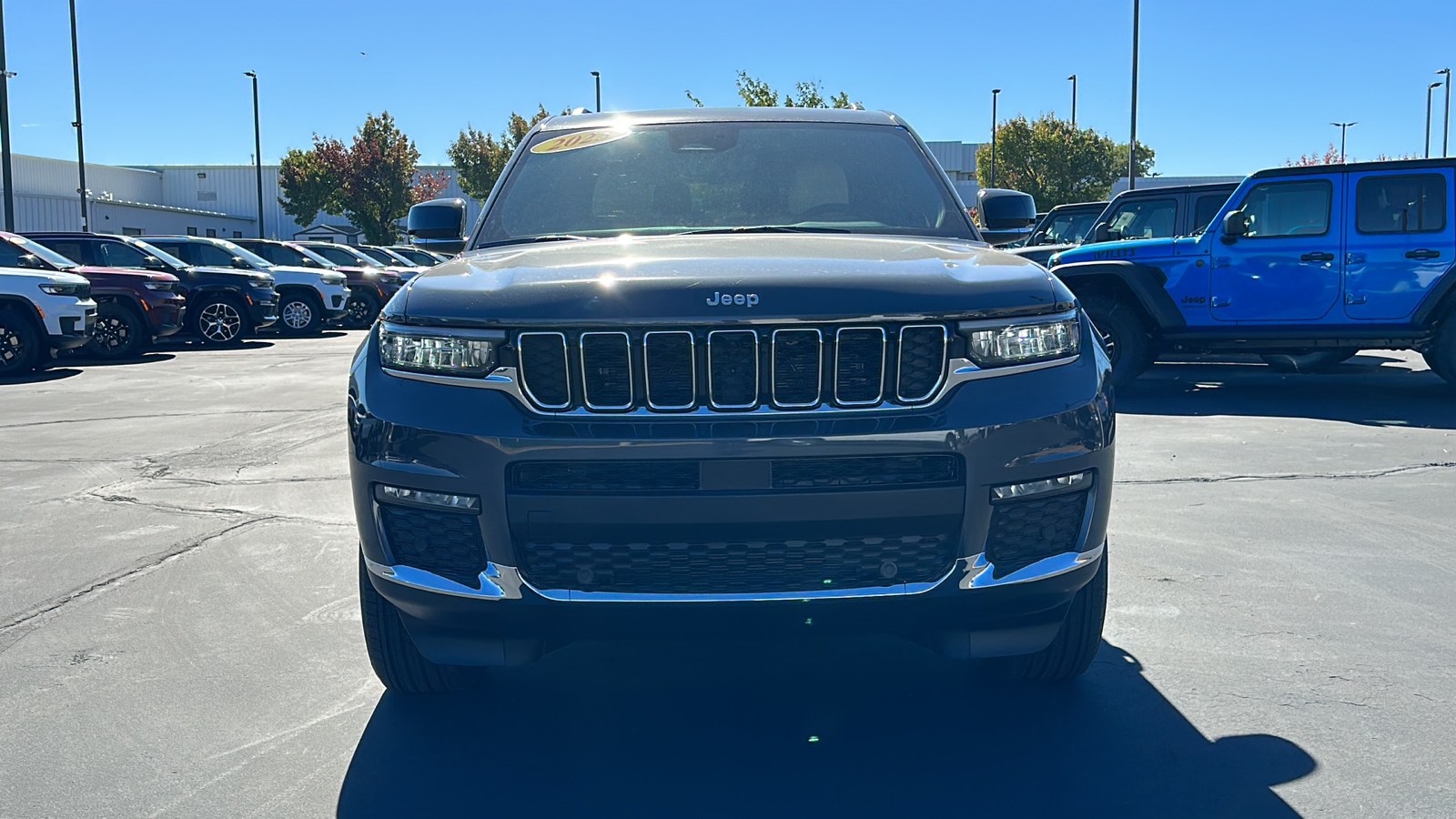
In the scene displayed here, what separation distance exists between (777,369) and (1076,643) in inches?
47.7

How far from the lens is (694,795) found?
108 inches

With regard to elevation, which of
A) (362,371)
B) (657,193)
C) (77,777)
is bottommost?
(77,777)

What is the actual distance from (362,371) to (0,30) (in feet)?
83.9

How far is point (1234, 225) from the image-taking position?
10.1 metres

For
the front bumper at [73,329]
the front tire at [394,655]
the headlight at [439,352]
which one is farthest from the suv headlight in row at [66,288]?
the headlight at [439,352]

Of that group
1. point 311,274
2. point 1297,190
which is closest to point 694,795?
point 1297,190

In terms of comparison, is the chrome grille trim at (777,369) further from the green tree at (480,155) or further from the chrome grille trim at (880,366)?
the green tree at (480,155)

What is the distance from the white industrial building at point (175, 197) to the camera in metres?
45.7

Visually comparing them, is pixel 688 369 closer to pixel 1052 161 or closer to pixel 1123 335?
pixel 1123 335

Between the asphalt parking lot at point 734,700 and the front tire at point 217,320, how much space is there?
12.3 meters

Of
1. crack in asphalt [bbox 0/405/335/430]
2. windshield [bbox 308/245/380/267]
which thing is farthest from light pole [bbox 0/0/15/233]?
crack in asphalt [bbox 0/405/335/430]

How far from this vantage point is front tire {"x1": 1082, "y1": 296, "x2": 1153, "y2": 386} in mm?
10398

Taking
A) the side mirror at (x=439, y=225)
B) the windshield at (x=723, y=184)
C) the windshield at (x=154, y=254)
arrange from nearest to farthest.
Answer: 1. the windshield at (x=723, y=184)
2. the side mirror at (x=439, y=225)
3. the windshield at (x=154, y=254)

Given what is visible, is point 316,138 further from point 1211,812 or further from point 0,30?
point 1211,812
